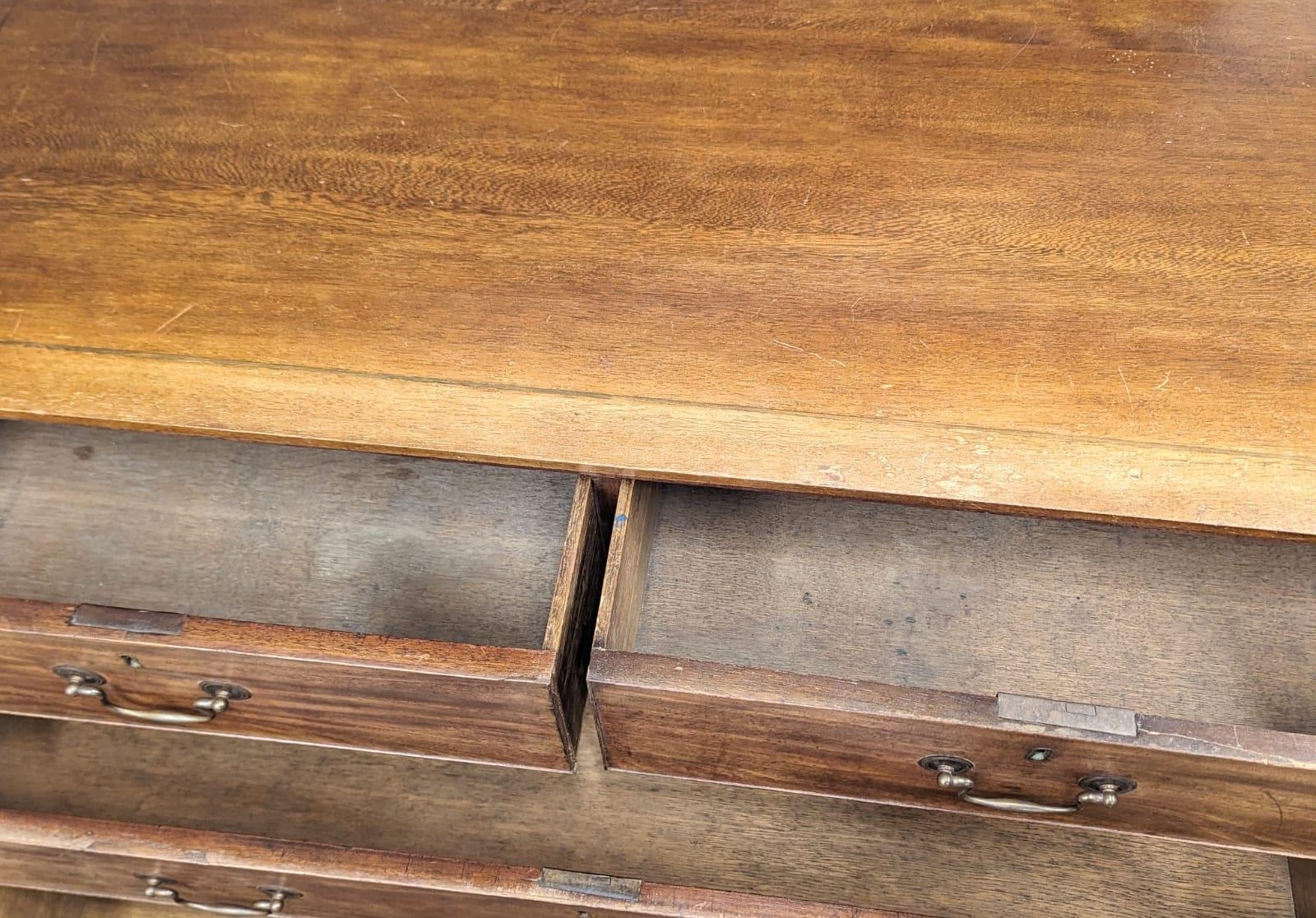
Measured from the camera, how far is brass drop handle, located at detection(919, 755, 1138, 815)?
28.5 inches

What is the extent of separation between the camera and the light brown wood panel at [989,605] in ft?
2.83

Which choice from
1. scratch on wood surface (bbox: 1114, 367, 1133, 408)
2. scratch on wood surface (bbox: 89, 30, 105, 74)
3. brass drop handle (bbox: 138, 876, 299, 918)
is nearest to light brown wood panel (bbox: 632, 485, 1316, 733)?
scratch on wood surface (bbox: 1114, 367, 1133, 408)

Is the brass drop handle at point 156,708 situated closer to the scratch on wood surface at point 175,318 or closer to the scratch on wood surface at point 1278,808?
the scratch on wood surface at point 175,318

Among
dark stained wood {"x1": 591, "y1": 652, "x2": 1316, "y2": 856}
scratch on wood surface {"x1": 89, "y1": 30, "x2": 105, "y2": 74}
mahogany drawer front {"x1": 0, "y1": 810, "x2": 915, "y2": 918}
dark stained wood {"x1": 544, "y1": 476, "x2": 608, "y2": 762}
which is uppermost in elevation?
scratch on wood surface {"x1": 89, "y1": 30, "x2": 105, "y2": 74}

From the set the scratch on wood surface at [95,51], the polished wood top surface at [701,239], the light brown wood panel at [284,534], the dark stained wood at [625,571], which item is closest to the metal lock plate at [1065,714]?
the polished wood top surface at [701,239]

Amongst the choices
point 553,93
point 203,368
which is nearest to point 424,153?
point 553,93

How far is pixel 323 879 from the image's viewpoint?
2.81ft

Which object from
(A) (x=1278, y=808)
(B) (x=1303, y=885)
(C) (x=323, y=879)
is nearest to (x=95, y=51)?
(C) (x=323, y=879)

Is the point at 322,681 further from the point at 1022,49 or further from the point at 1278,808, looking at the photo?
the point at 1022,49

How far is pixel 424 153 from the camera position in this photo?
2.91ft

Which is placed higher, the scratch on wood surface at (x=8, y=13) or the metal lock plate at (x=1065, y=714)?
the scratch on wood surface at (x=8, y=13)

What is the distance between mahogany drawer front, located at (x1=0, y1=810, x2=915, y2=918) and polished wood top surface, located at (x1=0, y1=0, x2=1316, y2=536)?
31 centimetres

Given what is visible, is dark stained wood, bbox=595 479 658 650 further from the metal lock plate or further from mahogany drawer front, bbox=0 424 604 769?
the metal lock plate

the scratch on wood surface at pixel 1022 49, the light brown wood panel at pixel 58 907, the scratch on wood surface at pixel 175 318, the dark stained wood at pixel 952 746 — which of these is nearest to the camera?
the dark stained wood at pixel 952 746
